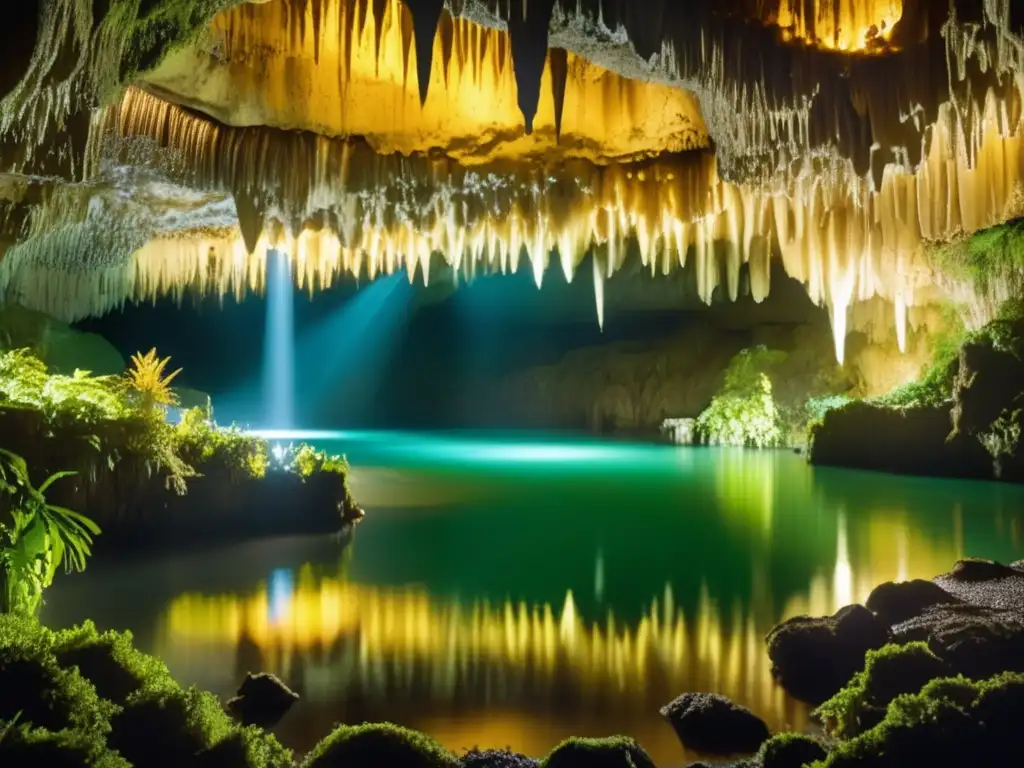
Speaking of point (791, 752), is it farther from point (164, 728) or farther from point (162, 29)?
point (162, 29)

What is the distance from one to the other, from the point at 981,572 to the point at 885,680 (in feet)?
8.20

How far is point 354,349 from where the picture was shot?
32.1 metres

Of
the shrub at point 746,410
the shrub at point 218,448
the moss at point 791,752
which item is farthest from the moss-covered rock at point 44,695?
the shrub at point 746,410

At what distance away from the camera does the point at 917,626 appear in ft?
13.3

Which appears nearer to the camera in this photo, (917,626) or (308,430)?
(917,626)

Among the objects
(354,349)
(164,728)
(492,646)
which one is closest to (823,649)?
(492,646)

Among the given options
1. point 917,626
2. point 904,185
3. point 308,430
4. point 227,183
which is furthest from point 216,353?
point 917,626

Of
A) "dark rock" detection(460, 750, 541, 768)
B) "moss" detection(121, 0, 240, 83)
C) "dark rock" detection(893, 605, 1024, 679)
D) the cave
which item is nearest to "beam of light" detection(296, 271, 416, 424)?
the cave

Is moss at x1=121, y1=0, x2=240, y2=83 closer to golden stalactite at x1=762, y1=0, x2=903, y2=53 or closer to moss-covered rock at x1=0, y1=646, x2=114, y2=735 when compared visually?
moss-covered rock at x1=0, y1=646, x2=114, y2=735

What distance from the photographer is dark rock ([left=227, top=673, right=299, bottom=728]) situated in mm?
3496

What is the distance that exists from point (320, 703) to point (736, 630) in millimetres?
2232

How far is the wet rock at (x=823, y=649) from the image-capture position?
12.4 feet

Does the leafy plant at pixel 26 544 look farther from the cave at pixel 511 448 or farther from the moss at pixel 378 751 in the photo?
the moss at pixel 378 751

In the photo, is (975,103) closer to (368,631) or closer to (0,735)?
(368,631)
